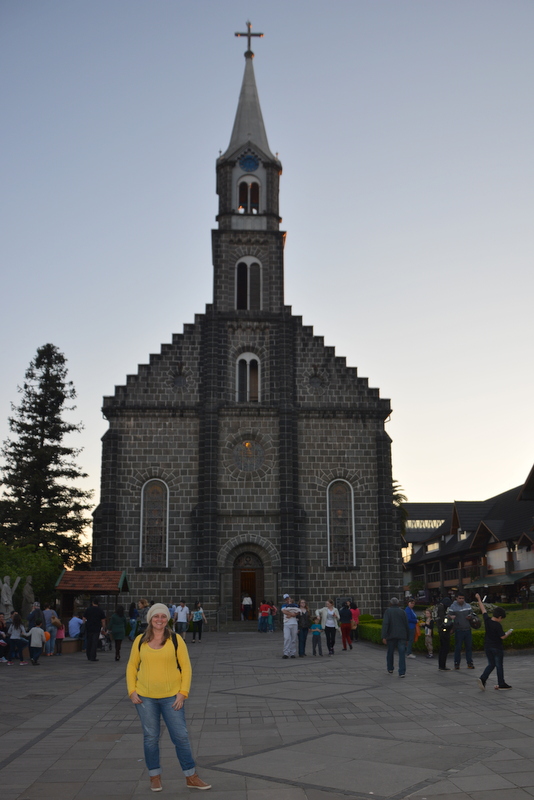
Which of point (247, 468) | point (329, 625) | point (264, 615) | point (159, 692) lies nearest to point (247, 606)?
point (264, 615)

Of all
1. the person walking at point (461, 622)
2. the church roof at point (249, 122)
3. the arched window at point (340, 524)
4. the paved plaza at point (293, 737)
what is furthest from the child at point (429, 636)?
the church roof at point (249, 122)

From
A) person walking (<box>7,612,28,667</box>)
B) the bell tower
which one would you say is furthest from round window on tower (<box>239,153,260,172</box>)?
person walking (<box>7,612,28,667</box>)

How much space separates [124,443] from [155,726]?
104 ft

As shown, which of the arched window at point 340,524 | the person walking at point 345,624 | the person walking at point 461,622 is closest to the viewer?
the person walking at point 461,622

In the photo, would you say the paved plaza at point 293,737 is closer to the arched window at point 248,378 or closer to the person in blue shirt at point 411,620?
the person in blue shirt at point 411,620

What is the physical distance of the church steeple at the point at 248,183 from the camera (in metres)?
43.0

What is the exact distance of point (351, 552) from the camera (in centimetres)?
3841

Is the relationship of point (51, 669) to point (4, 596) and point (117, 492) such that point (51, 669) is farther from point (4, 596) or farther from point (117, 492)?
point (117, 492)

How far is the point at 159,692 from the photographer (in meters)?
7.81

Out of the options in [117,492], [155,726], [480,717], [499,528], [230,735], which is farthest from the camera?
[499,528]

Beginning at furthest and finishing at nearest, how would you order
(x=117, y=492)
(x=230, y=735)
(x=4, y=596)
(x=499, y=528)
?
(x=499, y=528)
(x=117, y=492)
(x=4, y=596)
(x=230, y=735)

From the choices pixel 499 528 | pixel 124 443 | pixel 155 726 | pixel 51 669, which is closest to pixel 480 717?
pixel 155 726

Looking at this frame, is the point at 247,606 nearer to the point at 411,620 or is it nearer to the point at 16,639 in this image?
the point at 16,639

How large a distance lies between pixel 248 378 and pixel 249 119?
16184mm
